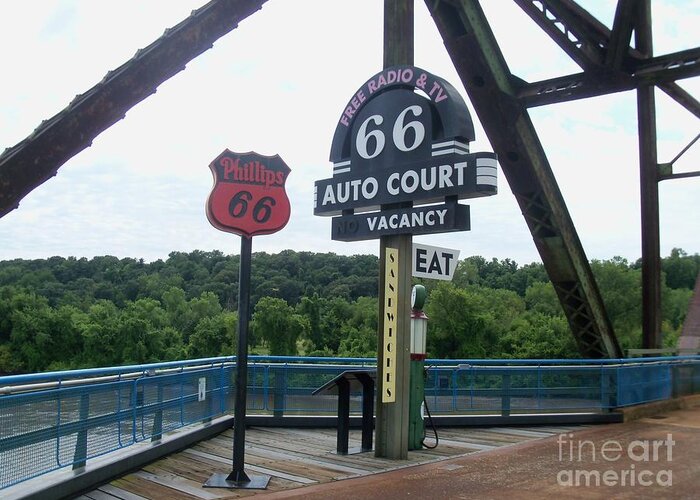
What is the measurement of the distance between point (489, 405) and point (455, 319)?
1781 inches

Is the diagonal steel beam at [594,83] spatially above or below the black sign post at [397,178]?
above

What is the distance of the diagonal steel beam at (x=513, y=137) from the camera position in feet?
46.4

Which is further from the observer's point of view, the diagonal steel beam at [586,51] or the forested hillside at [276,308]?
the forested hillside at [276,308]

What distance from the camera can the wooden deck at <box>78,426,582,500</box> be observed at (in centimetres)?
745

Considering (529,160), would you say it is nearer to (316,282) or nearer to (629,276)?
(629,276)

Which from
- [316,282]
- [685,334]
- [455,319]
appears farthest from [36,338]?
[685,334]

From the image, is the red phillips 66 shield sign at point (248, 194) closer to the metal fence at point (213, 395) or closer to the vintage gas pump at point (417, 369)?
the metal fence at point (213, 395)

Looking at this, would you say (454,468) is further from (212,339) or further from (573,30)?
(212,339)

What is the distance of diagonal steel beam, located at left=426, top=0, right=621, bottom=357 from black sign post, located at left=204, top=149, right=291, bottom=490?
23.0ft

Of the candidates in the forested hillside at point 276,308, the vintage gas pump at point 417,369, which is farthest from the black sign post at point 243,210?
the forested hillside at point 276,308

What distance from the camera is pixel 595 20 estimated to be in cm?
1485

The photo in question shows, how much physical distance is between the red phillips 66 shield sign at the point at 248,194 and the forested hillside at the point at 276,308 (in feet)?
141

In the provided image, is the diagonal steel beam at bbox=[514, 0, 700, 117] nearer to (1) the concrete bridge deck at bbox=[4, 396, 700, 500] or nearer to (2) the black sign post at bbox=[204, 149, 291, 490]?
(1) the concrete bridge deck at bbox=[4, 396, 700, 500]

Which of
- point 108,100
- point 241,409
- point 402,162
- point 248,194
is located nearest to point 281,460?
point 241,409
